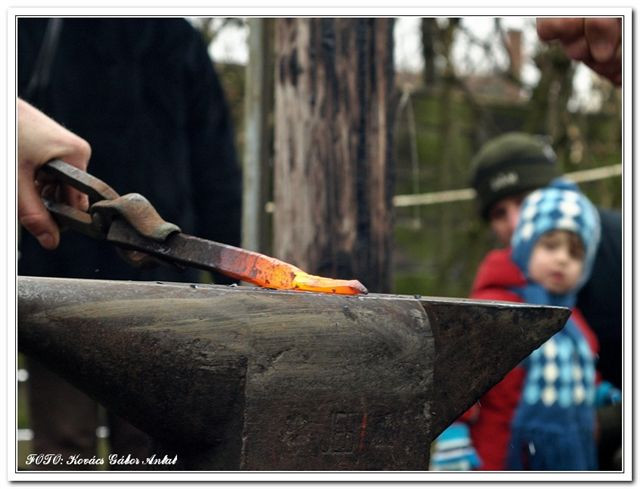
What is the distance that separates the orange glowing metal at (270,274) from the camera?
6.03 ft

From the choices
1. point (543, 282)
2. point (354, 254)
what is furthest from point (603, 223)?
point (354, 254)

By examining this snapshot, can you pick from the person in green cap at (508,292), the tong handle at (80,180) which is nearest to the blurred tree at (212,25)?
the person in green cap at (508,292)

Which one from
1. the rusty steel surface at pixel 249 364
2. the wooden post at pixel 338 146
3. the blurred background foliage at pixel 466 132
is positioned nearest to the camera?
the rusty steel surface at pixel 249 364

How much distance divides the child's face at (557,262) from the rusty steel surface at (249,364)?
2.46m

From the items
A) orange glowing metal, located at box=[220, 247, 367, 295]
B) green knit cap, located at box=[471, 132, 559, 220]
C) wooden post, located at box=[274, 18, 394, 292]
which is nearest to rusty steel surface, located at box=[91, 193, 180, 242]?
orange glowing metal, located at box=[220, 247, 367, 295]

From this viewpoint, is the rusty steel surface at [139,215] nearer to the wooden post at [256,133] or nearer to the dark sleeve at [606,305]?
the wooden post at [256,133]

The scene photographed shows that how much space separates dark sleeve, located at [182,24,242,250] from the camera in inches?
154

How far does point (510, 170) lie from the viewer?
16.3ft

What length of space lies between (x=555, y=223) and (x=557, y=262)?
0.14m

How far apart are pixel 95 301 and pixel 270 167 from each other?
6.46 feet

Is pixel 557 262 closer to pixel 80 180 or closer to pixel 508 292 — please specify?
pixel 508 292

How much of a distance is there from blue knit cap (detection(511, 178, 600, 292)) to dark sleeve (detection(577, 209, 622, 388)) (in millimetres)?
68

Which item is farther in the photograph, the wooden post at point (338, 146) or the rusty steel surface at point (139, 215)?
the wooden post at point (338, 146)

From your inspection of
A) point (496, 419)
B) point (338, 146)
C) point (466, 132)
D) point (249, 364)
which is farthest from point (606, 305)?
point (466, 132)
